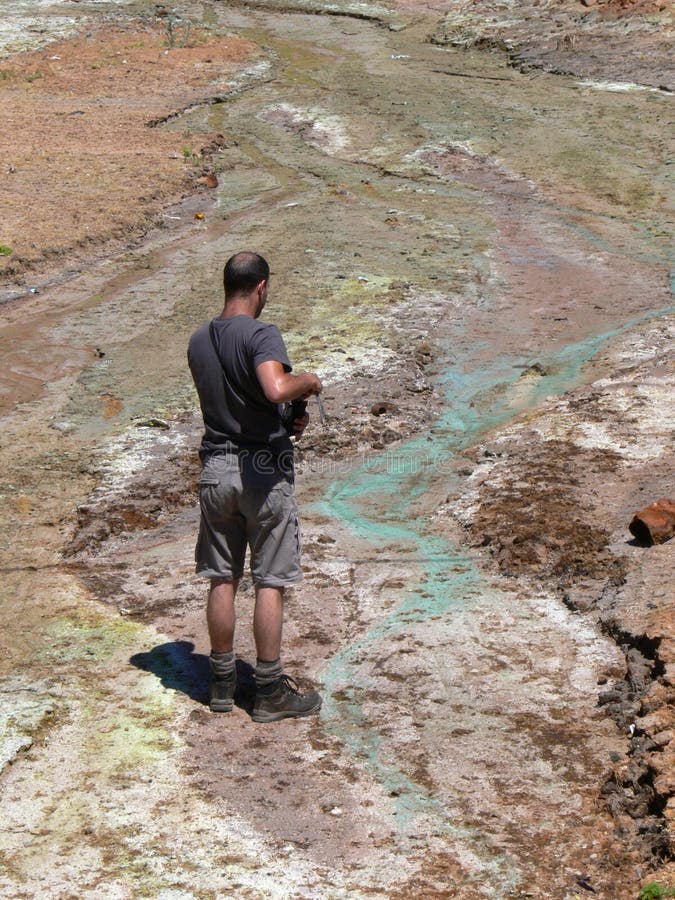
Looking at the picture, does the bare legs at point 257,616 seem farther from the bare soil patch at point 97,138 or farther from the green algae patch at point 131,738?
the bare soil patch at point 97,138

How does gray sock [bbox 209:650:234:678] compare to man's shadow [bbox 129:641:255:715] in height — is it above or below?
above

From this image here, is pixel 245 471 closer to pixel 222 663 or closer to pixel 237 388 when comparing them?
pixel 237 388

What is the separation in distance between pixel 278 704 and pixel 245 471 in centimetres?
91

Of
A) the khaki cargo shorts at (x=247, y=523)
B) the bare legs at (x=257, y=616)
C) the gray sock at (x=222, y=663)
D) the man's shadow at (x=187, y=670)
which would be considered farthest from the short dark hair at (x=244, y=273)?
the man's shadow at (x=187, y=670)

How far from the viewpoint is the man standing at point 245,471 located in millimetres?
Result: 4273

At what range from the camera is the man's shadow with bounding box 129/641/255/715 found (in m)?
4.72

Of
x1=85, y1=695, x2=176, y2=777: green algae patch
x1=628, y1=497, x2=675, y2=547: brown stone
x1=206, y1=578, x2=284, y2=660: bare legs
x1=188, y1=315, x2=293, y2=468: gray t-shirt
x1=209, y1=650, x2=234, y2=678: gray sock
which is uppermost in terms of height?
x1=188, y1=315, x2=293, y2=468: gray t-shirt

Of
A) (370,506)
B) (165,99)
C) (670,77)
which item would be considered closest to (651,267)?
(370,506)

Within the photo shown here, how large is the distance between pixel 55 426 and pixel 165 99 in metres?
11.1

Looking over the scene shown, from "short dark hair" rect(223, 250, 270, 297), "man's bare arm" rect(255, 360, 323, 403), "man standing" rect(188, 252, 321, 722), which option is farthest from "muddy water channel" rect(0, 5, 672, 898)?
"short dark hair" rect(223, 250, 270, 297)

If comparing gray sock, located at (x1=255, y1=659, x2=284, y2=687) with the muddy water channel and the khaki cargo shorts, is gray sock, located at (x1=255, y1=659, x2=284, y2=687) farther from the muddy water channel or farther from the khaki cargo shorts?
the khaki cargo shorts

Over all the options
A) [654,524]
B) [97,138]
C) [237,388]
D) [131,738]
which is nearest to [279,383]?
[237,388]

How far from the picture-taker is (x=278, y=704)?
4500 millimetres

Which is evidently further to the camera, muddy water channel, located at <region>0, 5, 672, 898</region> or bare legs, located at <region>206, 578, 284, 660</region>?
bare legs, located at <region>206, 578, 284, 660</region>
